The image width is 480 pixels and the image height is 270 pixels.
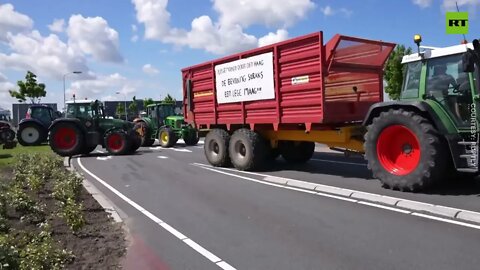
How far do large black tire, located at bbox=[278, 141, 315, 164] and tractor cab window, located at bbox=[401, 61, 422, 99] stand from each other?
5176 millimetres

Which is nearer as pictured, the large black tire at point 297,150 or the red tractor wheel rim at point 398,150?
the red tractor wheel rim at point 398,150

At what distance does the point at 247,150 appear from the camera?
13.0 m

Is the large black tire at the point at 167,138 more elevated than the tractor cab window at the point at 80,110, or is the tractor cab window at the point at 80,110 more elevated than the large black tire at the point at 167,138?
the tractor cab window at the point at 80,110

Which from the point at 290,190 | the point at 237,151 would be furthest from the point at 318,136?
the point at 237,151

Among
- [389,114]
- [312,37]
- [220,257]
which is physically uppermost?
[312,37]

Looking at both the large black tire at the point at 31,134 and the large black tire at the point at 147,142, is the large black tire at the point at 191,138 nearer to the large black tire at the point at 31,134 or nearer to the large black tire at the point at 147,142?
the large black tire at the point at 147,142

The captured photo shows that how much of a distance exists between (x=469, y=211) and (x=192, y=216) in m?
4.26

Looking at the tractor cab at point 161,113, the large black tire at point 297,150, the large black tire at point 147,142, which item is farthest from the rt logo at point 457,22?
the large black tire at point 147,142

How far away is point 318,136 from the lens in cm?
1127

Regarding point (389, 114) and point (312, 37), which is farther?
point (312, 37)

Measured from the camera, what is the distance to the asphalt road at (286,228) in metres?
5.31

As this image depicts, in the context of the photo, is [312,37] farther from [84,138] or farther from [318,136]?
[84,138]

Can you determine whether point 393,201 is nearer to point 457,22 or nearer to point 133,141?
point 457,22

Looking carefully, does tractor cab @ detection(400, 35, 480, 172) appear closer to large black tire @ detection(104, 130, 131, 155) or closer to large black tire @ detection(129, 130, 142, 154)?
large black tire @ detection(104, 130, 131, 155)
